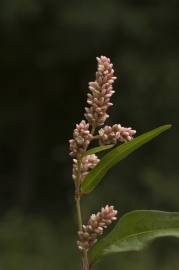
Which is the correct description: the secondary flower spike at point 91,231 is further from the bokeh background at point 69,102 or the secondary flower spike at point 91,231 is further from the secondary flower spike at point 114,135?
the bokeh background at point 69,102

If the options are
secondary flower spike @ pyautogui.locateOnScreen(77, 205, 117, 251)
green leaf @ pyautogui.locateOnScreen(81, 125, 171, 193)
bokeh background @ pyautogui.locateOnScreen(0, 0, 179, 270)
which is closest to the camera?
secondary flower spike @ pyautogui.locateOnScreen(77, 205, 117, 251)

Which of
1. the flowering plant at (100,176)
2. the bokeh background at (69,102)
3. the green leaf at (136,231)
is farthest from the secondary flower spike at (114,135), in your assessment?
the bokeh background at (69,102)

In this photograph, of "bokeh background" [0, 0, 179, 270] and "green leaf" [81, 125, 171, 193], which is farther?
"bokeh background" [0, 0, 179, 270]

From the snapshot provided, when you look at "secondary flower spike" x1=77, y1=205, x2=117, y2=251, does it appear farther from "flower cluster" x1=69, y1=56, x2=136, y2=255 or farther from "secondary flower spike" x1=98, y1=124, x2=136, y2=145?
"secondary flower spike" x1=98, y1=124, x2=136, y2=145

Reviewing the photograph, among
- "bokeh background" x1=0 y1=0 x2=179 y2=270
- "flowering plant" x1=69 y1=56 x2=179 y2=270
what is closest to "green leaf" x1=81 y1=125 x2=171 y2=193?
"flowering plant" x1=69 y1=56 x2=179 y2=270

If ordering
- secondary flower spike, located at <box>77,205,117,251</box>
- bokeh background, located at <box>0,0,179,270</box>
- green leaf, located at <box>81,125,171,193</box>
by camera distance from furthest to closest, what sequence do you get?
bokeh background, located at <box>0,0,179,270</box> → green leaf, located at <box>81,125,171,193</box> → secondary flower spike, located at <box>77,205,117,251</box>
